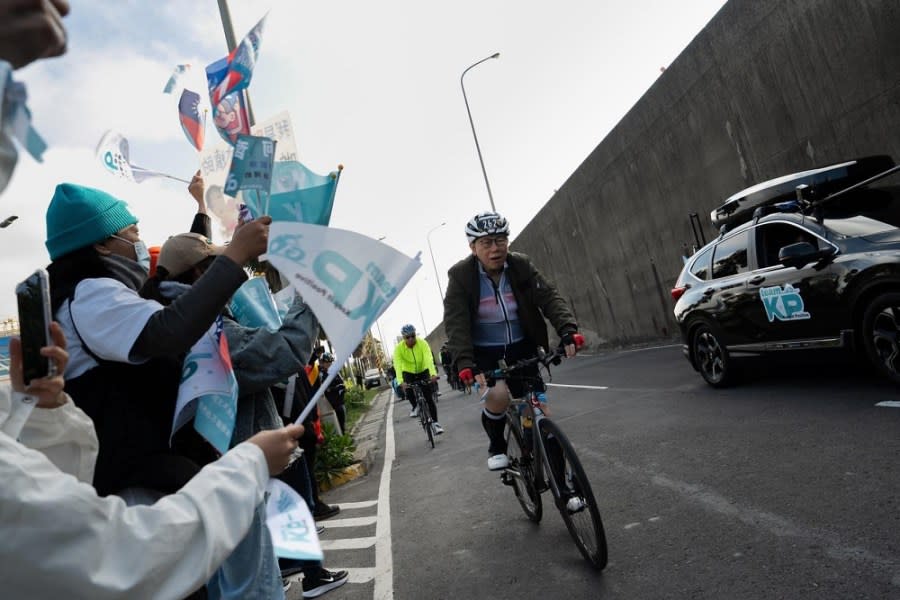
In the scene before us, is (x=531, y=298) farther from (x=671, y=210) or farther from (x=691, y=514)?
(x=671, y=210)

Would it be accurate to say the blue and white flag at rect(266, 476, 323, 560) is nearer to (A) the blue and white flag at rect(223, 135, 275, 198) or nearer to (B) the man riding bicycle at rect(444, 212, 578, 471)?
(A) the blue and white flag at rect(223, 135, 275, 198)

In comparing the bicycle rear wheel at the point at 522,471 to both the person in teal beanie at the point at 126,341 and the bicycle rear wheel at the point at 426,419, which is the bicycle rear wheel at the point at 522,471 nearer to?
the person in teal beanie at the point at 126,341

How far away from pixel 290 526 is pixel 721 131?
1370cm

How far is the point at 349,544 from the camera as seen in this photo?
561 cm

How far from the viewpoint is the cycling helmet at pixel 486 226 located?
4957mm

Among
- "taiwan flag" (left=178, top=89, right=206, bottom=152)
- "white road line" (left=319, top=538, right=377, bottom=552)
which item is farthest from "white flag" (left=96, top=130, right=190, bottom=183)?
"white road line" (left=319, top=538, right=377, bottom=552)

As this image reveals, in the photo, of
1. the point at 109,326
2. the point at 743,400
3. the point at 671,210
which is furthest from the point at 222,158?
the point at 671,210

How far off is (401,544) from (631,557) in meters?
2.03

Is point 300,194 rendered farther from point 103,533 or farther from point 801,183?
point 801,183

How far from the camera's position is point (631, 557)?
3.74 metres

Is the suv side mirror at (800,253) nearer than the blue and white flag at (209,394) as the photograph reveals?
No

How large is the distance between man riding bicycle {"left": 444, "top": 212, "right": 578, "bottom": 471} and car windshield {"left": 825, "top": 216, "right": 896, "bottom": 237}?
9.17 ft

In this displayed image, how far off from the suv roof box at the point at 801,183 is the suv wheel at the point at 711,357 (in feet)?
4.41

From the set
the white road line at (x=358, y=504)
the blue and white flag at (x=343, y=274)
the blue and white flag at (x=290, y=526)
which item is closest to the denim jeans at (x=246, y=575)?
the blue and white flag at (x=290, y=526)
